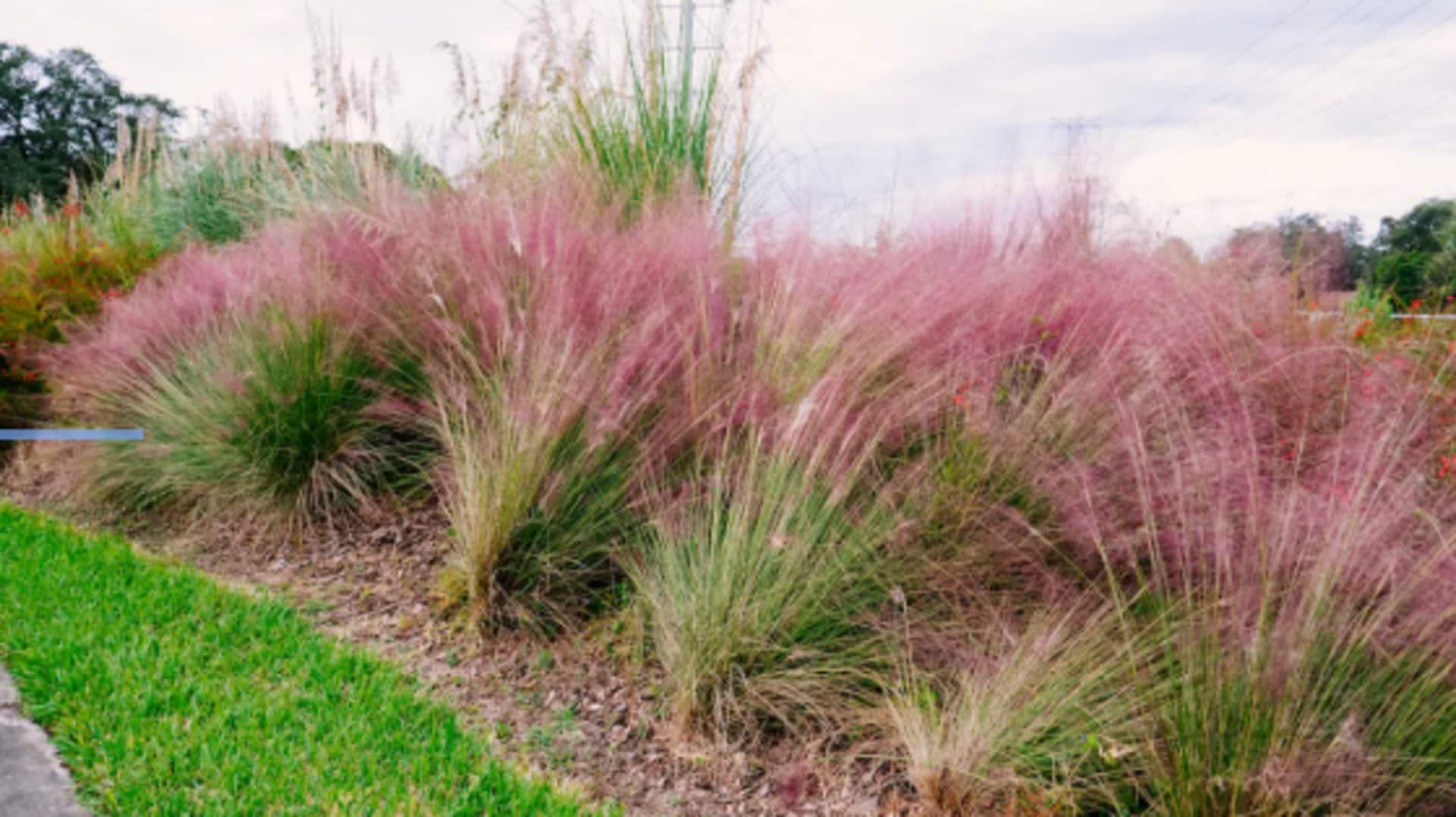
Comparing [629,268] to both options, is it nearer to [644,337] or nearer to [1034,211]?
[644,337]

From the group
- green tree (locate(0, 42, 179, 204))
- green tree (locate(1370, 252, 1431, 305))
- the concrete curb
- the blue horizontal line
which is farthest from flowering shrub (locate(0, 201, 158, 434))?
green tree (locate(0, 42, 179, 204))

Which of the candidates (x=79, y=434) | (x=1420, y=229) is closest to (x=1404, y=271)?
(x=1420, y=229)

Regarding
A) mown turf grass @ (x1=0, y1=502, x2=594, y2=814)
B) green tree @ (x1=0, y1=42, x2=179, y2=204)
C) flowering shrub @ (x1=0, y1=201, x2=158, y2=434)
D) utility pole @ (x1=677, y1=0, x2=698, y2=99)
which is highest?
green tree @ (x1=0, y1=42, x2=179, y2=204)

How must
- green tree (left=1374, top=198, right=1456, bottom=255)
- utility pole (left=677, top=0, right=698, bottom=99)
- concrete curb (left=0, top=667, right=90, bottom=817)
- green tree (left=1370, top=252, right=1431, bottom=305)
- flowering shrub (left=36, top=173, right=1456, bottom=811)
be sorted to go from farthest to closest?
green tree (left=1374, top=198, right=1456, bottom=255)
green tree (left=1370, top=252, right=1431, bottom=305)
utility pole (left=677, top=0, right=698, bottom=99)
concrete curb (left=0, top=667, right=90, bottom=817)
flowering shrub (left=36, top=173, right=1456, bottom=811)

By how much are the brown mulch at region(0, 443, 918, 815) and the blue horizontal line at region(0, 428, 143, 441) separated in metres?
0.81

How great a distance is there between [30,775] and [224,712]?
20.5 inches

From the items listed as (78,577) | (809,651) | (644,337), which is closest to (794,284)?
(644,337)

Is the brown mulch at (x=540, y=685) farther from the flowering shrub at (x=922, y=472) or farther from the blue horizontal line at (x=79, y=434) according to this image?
the blue horizontal line at (x=79, y=434)

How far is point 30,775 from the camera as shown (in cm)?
294

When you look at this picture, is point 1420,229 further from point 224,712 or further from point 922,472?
point 224,712

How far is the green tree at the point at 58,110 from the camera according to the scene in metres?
36.9

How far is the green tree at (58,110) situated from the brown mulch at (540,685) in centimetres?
3842

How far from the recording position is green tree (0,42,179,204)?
36.9 metres

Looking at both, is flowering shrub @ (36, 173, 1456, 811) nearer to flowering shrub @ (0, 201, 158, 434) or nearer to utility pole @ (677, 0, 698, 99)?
utility pole @ (677, 0, 698, 99)
